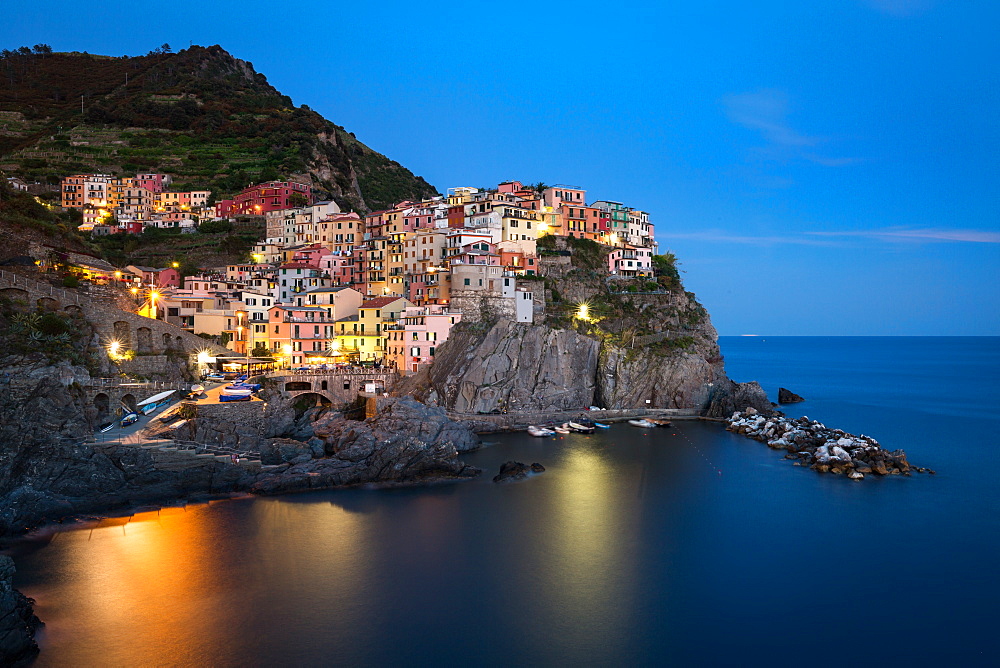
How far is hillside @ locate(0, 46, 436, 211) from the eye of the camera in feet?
288

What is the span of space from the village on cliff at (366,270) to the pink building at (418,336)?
79 mm

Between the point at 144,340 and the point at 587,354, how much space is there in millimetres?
29591

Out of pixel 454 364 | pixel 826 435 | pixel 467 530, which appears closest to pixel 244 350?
pixel 454 364

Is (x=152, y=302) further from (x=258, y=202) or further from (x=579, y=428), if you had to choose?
(x=258, y=202)

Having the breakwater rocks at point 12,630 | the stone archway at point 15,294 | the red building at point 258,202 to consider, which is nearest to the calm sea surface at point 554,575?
the breakwater rocks at point 12,630

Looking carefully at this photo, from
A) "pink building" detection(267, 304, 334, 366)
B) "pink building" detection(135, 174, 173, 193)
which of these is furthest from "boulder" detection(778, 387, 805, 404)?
"pink building" detection(135, 174, 173, 193)

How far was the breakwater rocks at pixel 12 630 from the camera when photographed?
54.1ft

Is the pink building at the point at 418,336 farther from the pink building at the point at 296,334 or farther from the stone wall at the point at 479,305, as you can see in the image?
the pink building at the point at 296,334

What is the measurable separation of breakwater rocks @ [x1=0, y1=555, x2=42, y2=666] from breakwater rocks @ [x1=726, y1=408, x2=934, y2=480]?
1360 inches

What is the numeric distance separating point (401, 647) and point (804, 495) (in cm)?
2212

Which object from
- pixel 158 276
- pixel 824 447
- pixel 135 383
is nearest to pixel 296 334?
pixel 135 383

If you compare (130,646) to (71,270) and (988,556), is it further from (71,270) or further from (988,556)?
(71,270)

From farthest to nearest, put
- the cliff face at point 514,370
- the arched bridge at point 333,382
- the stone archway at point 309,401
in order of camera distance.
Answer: the cliff face at point 514,370 → the stone archway at point 309,401 → the arched bridge at point 333,382

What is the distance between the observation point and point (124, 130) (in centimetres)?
9975
